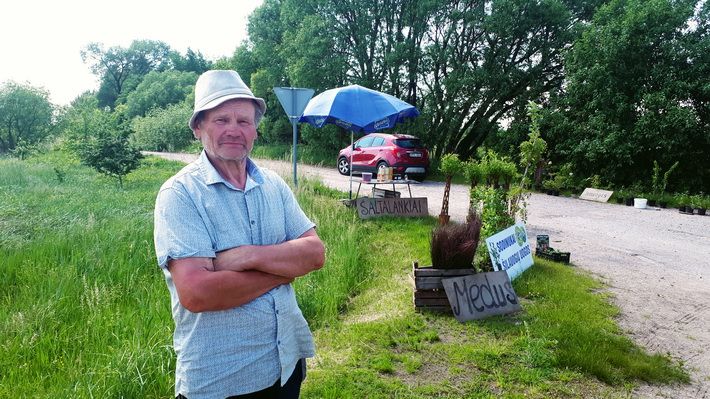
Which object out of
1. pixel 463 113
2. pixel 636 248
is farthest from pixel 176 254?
pixel 463 113

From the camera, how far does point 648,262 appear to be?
6289mm

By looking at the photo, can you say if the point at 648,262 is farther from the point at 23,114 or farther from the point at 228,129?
the point at 23,114

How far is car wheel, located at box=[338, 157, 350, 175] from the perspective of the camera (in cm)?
1728

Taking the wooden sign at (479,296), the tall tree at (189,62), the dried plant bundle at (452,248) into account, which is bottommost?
the wooden sign at (479,296)

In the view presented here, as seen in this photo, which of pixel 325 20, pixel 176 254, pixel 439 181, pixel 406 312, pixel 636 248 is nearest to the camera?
pixel 176 254

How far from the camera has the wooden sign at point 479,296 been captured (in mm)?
4098

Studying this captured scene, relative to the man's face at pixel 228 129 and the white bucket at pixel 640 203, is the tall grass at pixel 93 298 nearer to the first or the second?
the man's face at pixel 228 129

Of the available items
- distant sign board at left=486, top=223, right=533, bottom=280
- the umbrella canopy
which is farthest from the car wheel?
distant sign board at left=486, top=223, right=533, bottom=280

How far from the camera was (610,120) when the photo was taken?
13367mm

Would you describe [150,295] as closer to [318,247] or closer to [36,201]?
[318,247]

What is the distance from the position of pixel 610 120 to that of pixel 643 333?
1136cm

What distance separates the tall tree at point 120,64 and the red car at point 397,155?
62.1m

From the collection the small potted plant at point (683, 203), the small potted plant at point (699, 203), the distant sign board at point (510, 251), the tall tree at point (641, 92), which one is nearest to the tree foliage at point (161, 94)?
the tall tree at point (641, 92)

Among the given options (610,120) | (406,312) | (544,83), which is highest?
(544,83)
